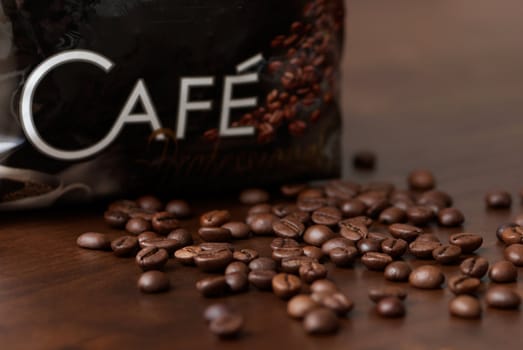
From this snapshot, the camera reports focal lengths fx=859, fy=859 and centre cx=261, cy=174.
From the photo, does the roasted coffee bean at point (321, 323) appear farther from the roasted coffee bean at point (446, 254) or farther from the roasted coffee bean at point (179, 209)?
the roasted coffee bean at point (179, 209)

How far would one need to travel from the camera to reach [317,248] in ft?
4.25

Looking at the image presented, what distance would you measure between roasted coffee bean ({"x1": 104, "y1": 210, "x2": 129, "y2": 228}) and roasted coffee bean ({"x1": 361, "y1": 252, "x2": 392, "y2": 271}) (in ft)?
1.36

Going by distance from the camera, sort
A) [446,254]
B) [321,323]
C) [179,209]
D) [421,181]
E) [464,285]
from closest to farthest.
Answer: [321,323]
[464,285]
[446,254]
[179,209]
[421,181]

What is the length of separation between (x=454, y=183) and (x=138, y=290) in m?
0.77

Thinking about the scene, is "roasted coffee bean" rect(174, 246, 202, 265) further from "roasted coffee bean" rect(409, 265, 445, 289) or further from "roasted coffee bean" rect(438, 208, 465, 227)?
"roasted coffee bean" rect(438, 208, 465, 227)

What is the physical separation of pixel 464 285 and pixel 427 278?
6cm

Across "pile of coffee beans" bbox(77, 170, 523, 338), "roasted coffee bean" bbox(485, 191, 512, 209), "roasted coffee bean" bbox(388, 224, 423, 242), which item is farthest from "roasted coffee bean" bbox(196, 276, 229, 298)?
"roasted coffee bean" bbox(485, 191, 512, 209)

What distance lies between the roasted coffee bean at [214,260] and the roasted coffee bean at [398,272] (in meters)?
0.23

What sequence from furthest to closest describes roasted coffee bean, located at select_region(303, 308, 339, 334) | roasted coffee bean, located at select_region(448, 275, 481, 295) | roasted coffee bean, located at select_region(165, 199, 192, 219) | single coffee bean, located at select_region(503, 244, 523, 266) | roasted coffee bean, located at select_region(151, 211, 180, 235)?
roasted coffee bean, located at select_region(165, 199, 192, 219), roasted coffee bean, located at select_region(151, 211, 180, 235), single coffee bean, located at select_region(503, 244, 523, 266), roasted coffee bean, located at select_region(448, 275, 481, 295), roasted coffee bean, located at select_region(303, 308, 339, 334)

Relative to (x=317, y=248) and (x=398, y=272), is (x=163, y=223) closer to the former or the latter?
(x=317, y=248)

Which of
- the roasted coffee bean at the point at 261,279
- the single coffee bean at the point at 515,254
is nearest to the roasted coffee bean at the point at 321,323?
the roasted coffee bean at the point at 261,279

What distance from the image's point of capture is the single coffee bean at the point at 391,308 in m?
1.07

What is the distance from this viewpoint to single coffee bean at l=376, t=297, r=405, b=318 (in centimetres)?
107

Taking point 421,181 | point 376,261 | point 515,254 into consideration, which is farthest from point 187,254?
point 421,181
